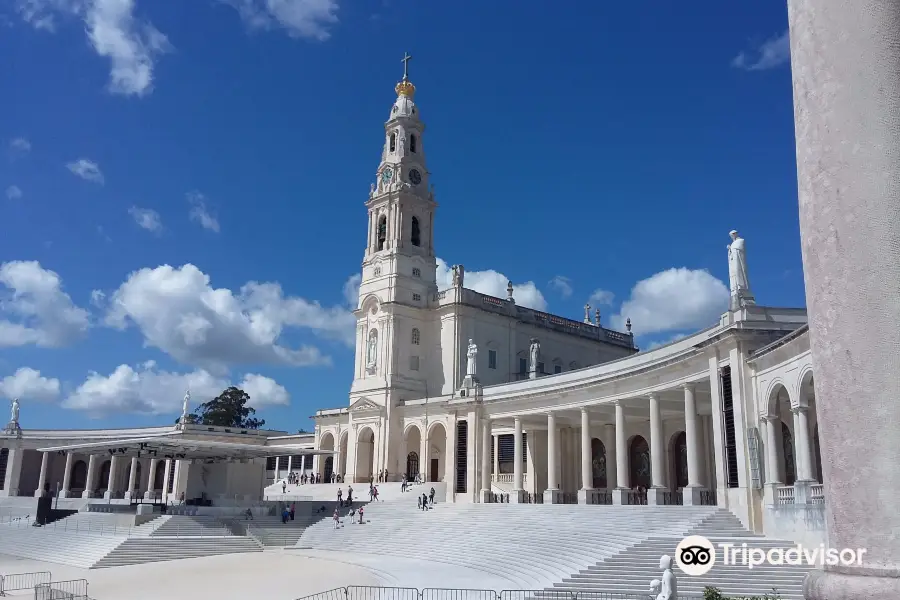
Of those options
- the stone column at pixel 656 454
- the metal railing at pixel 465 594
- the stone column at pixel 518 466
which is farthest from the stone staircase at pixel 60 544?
the stone column at pixel 656 454

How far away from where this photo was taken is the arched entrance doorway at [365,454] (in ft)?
200

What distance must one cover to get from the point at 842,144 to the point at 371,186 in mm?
65107

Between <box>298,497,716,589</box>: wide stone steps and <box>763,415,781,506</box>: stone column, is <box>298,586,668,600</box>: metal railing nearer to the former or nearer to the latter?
<box>298,497,716,589</box>: wide stone steps

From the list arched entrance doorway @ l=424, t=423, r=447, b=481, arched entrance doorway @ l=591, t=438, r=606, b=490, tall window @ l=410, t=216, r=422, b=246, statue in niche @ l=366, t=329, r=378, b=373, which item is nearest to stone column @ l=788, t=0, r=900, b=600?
arched entrance doorway @ l=591, t=438, r=606, b=490

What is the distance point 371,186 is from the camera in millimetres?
68188

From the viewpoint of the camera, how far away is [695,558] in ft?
57.4

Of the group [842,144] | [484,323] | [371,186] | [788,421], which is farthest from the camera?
[371,186]

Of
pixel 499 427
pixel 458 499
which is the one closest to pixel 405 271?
pixel 499 427

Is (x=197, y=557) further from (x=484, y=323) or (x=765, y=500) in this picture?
(x=484, y=323)

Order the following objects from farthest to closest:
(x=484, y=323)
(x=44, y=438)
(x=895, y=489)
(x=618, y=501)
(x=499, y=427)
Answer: (x=44, y=438) < (x=484, y=323) < (x=499, y=427) < (x=618, y=501) < (x=895, y=489)

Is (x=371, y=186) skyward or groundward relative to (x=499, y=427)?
skyward

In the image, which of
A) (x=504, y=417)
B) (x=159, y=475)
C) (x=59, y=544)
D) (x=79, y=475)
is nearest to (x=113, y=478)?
(x=159, y=475)

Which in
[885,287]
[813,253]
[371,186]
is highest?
[371,186]

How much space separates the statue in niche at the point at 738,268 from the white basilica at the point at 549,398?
56 mm
